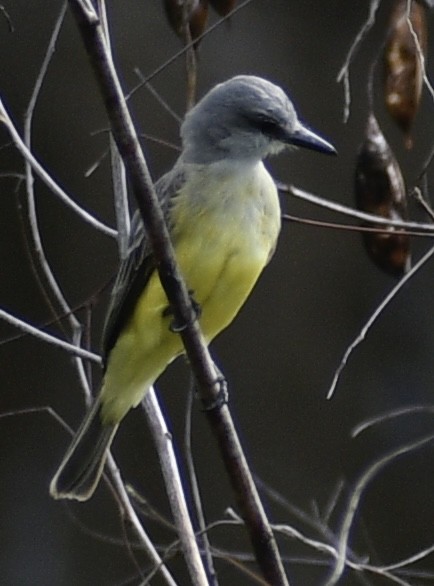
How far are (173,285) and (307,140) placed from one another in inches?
39.5

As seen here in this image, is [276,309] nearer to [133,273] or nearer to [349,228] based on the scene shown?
[133,273]

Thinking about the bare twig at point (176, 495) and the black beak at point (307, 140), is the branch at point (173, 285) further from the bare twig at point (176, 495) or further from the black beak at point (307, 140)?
the black beak at point (307, 140)

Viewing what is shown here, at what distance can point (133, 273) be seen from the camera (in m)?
3.58

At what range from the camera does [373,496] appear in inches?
278

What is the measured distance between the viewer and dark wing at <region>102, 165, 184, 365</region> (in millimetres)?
3545

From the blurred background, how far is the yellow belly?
9.70 ft

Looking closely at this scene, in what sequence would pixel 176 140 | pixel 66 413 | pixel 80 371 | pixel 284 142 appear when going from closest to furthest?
1. pixel 80 371
2. pixel 284 142
3. pixel 176 140
4. pixel 66 413

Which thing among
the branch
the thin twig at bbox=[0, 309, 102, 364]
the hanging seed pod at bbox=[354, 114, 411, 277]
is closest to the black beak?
the hanging seed pod at bbox=[354, 114, 411, 277]

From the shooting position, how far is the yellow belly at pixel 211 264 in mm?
3475

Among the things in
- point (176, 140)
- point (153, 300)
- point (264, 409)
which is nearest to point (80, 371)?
point (153, 300)

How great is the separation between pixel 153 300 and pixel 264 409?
3.46 meters

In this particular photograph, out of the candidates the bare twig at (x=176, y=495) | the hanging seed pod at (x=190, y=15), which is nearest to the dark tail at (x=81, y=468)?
the bare twig at (x=176, y=495)

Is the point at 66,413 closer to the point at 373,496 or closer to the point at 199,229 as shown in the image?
the point at 373,496

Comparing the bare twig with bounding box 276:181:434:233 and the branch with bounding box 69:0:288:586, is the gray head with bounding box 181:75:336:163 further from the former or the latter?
the branch with bounding box 69:0:288:586
